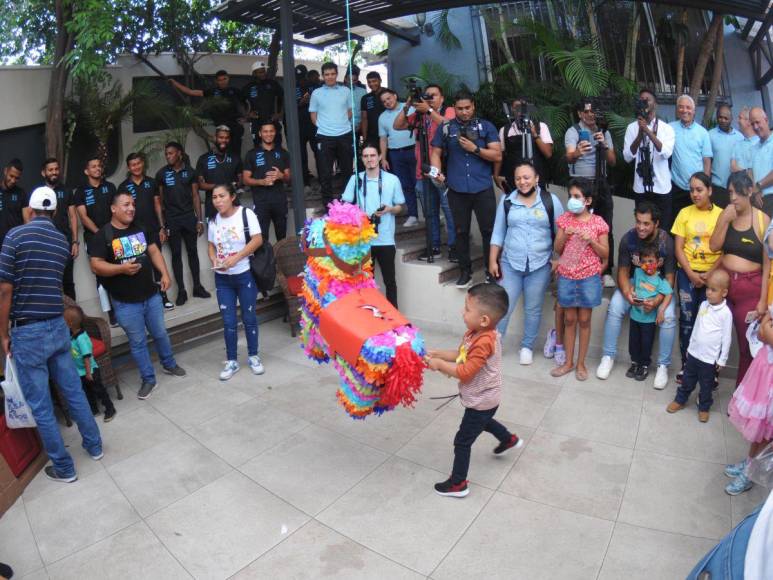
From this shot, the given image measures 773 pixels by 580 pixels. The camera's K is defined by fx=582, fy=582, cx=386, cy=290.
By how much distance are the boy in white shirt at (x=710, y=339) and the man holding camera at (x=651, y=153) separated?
139cm

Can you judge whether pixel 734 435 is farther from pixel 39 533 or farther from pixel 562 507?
pixel 39 533

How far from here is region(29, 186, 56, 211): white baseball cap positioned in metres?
3.64

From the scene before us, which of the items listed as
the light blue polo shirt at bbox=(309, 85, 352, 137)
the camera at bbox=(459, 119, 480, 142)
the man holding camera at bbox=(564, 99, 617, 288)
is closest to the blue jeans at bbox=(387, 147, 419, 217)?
the light blue polo shirt at bbox=(309, 85, 352, 137)

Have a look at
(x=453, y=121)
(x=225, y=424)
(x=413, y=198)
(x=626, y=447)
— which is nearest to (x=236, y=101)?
(x=413, y=198)

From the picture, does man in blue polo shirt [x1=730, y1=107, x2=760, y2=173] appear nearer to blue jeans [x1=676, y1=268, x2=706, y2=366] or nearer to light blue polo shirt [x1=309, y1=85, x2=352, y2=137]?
blue jeans [x1=676, y1=268, x2=706, y2=366]

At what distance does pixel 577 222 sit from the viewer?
15.0 ft

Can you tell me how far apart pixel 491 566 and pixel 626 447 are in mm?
1444

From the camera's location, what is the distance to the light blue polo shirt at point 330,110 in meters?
6.71

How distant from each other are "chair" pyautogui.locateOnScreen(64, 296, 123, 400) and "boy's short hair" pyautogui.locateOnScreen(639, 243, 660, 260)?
428 cm

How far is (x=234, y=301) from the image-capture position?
200 inches

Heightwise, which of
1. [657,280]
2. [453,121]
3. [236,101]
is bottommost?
[657,280]

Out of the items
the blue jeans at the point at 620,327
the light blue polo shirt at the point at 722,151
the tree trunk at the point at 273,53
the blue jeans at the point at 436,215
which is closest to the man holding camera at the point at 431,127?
the blue jeans at the point at 436,215

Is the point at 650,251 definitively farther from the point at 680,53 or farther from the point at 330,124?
the point at 680,53

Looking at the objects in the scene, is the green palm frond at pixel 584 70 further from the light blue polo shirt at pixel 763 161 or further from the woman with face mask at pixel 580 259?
the woman with face mask at pixel 580 259
